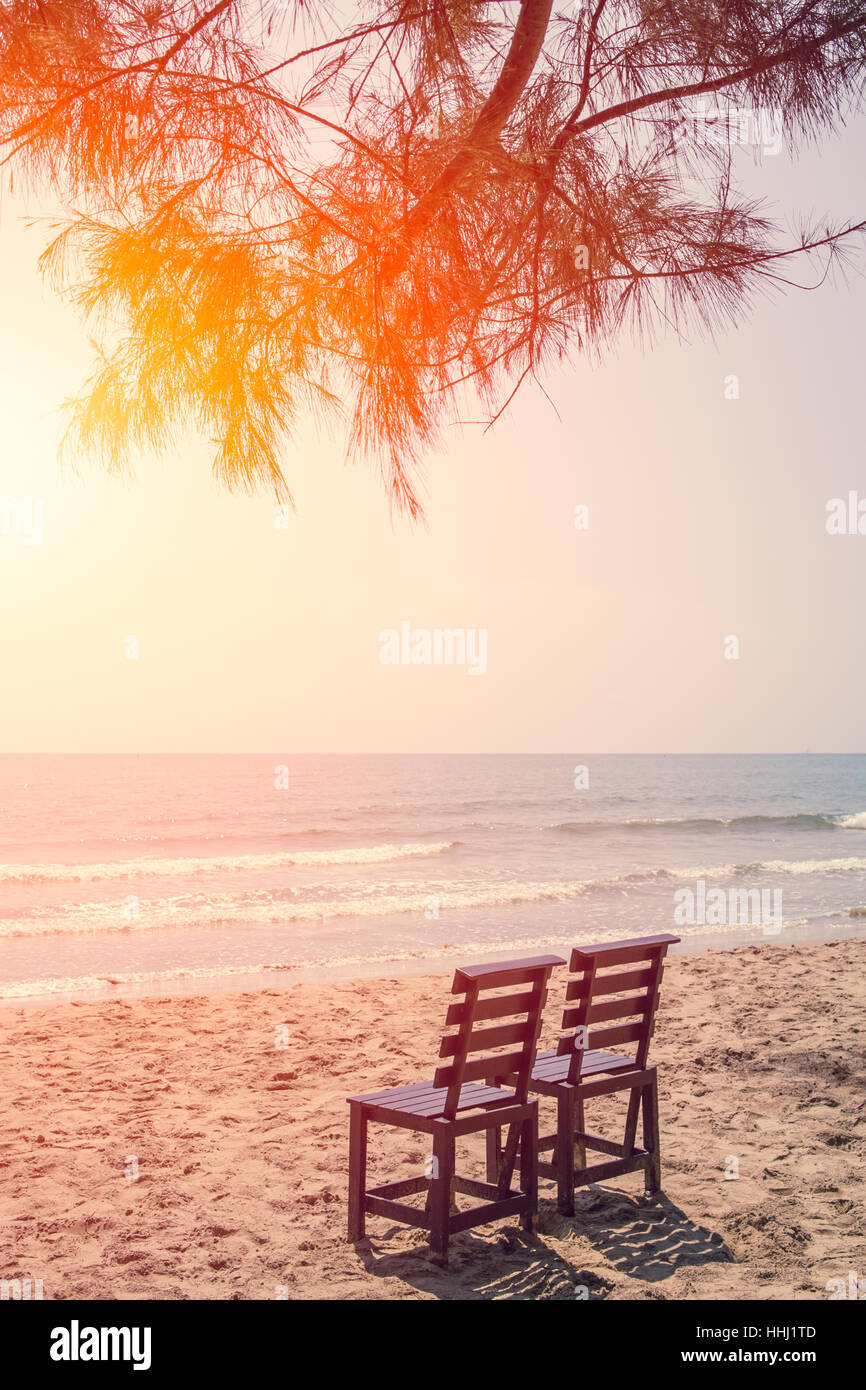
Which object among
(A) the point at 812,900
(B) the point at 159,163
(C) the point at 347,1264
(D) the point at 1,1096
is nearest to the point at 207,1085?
(D) the point at 1,1096

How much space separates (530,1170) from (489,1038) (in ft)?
1.88

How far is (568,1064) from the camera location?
163 inches

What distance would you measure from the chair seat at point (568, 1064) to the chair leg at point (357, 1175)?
659mm

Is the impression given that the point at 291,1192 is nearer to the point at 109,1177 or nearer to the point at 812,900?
the point at 109,1177

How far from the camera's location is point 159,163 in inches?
129

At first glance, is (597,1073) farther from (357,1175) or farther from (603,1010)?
(357,1175)

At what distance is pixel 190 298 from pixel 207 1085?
13.9ft

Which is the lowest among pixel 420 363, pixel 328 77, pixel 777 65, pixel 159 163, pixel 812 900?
pixel 812 900

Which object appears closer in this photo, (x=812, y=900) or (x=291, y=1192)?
(x=291, y=1192)

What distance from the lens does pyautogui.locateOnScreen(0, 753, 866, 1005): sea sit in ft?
38.2

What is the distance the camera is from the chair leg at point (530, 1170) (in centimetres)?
378

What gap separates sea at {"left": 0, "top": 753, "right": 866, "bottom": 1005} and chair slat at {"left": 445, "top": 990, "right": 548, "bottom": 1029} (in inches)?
251

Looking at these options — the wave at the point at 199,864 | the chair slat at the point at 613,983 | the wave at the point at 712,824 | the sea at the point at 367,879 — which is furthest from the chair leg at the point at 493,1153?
the wave at the point at 712,824
